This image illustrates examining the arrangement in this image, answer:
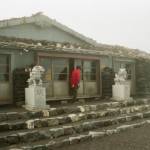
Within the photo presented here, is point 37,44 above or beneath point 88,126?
above

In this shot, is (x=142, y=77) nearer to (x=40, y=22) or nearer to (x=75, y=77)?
(x=75, y=77)

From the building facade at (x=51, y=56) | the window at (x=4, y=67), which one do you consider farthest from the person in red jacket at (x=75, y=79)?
the window at (x=4, y=67)

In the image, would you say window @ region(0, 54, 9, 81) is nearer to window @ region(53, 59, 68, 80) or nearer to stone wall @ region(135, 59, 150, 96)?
window @ region(53, 59, 68, 80)

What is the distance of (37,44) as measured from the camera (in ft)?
44.9

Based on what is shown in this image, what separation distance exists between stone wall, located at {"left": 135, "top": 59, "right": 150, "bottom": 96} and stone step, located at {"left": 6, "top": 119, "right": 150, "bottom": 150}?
283 inches

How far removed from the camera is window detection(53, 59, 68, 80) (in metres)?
14.8

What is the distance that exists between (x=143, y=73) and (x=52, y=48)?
317 inches

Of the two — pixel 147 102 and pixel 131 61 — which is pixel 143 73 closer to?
pixel 131 61

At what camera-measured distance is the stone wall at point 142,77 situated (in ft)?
63.3

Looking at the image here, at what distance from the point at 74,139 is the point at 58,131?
2.04ft

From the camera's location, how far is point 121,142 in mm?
→ 9820

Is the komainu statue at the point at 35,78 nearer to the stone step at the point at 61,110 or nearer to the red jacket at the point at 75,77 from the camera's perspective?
the stone step at the point at 61,110

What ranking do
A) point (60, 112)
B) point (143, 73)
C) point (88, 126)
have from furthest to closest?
point (143, 73) → point (60, 112) → point (88, 126)

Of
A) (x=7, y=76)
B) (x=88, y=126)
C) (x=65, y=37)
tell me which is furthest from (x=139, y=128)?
(x=65, y=37)
